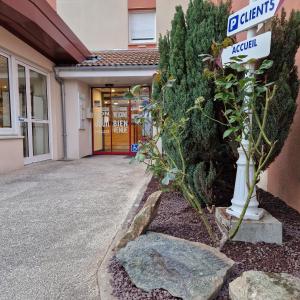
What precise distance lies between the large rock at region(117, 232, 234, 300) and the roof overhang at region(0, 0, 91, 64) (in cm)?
528

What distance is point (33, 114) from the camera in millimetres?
8016

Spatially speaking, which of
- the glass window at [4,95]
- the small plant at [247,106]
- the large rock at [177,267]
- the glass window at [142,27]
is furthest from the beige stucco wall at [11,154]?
the glass window at [142,27]

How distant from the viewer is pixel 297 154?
11.1ft

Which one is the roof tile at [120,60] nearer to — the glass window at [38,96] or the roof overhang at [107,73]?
the roof overhang at [107,73]

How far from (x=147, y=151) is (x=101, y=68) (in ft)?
22.3

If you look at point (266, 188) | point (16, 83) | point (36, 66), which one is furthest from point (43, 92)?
point (266, 188)

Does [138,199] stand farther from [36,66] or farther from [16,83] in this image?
[36,66]

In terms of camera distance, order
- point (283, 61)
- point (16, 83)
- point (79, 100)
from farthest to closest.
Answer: point (79, 100)
point (16, 83)
point (283, 61)

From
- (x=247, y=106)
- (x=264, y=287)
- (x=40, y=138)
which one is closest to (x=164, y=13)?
(x=40, y=138)

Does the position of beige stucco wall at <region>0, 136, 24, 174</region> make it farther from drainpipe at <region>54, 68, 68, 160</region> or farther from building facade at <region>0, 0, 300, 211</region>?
drainpipe at <region>54, 68, 68, 160</region>

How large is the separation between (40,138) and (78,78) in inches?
91.6

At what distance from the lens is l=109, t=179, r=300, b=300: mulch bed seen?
187cm

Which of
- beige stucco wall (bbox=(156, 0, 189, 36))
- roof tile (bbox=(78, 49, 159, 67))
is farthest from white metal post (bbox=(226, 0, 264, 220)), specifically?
beige stucco wall (bbox=(156, 0, 189, 36))

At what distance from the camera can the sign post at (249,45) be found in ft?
7.28
